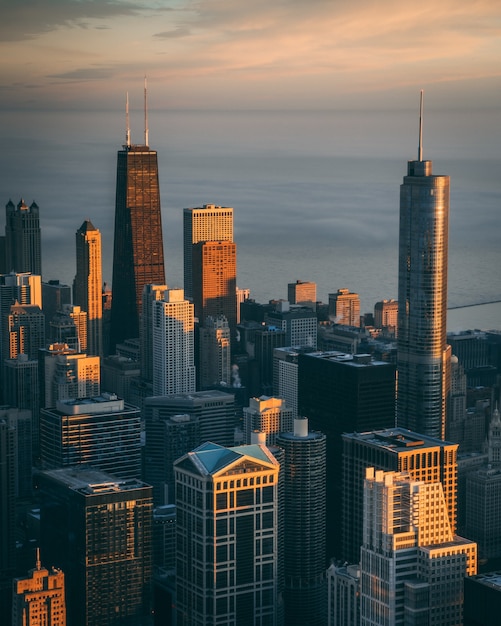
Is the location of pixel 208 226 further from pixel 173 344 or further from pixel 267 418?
pixel 267 418

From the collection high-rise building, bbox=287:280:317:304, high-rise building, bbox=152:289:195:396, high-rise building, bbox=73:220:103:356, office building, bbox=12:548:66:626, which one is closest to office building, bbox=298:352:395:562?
office building, bbox=12:548:66:626

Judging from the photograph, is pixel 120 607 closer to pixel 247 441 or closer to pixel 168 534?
pixel 168 534

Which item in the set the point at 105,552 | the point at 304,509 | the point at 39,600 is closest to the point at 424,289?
the point at 304,509

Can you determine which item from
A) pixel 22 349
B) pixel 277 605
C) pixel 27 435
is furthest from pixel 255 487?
pixel 22 349

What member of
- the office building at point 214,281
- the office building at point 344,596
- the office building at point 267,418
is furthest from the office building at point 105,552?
the office building at point 214,281

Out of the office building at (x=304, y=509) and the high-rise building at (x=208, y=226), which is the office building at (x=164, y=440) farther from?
the high-rise building at (x=208, y=226)

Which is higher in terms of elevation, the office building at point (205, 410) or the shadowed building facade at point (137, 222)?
the shadowed building facade at point (137, 222)

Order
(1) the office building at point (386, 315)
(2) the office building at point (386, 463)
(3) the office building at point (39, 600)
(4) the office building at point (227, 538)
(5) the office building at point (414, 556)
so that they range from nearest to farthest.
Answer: (5) the office building at point (414, 556) < (3) the office building at point (39, 600) < (4) the office building at point (227, 538) < (2) the office building at point (386, 463) < (1) the office building at point (386, 315)
